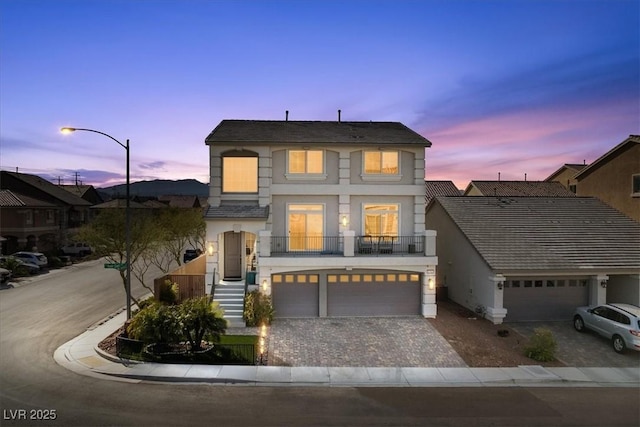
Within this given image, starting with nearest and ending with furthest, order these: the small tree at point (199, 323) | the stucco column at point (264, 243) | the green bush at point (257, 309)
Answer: the small tree at point (199, 323), the green bush at point (257, 309), the stucco column at point (264, 243)

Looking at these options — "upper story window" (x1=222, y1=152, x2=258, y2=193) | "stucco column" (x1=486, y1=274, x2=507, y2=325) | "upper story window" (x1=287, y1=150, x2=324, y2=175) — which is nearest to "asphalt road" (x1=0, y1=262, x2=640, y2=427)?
"stucco column" (x1=486, y1=274, x2=507, y2=325)

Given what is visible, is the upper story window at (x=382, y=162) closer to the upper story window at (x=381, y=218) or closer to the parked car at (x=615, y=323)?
the upper story window at (x=381, y=218)

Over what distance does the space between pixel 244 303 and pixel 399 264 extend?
7.79 meters

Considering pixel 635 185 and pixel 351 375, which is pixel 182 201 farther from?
pixel 351 375

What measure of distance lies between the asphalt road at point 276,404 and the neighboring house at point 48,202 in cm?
3156

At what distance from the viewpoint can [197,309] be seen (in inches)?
566

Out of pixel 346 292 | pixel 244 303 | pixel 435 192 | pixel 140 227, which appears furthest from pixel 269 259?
pixel 435 192

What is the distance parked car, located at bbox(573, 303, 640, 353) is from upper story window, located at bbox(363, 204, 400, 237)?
946 centimetres

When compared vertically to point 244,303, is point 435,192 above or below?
above

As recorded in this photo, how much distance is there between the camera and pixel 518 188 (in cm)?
3834

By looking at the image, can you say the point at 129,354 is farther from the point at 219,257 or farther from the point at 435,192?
the point at 435,192

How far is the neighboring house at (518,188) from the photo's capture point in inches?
1463

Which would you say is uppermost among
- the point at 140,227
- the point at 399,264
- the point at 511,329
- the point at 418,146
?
the point at 418,146

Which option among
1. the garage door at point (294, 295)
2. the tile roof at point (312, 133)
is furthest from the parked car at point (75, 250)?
the garage door at point (294, 295)
